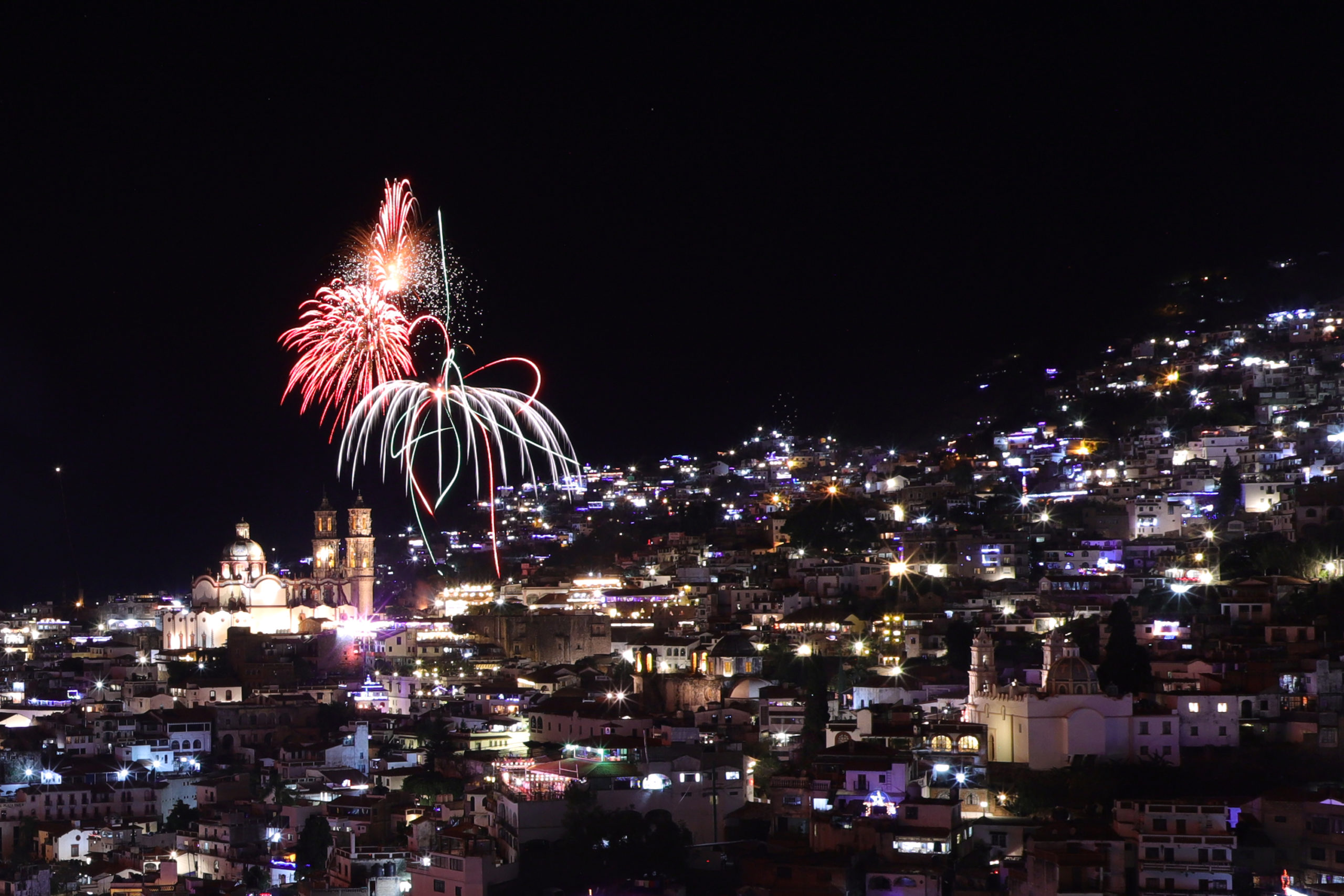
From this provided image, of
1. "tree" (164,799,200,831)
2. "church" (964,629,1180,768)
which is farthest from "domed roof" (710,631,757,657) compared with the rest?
"tree" (164,799,200,831)

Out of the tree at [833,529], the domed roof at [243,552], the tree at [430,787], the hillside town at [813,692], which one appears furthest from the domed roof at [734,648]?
the domed roof at [243,552]

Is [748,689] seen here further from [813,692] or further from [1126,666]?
[1126,666]

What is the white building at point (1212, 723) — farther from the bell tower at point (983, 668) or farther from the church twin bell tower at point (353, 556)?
the church twin bell tower at point (353, 556)

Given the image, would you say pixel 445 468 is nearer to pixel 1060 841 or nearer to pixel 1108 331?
pixel 1108 331

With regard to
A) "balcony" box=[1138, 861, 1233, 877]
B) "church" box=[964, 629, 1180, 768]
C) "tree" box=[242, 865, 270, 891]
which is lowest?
"tree" box=[242, 865, 270, 891]

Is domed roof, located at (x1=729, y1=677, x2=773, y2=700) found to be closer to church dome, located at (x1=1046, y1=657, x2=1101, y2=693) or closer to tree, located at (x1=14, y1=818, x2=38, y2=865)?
church dome, located at (x1=1046, y1=657, x2=1101, y2=693)

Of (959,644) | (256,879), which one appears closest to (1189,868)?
(959,644)

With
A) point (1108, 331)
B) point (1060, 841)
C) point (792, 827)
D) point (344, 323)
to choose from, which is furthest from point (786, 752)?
point (1108, 331)
